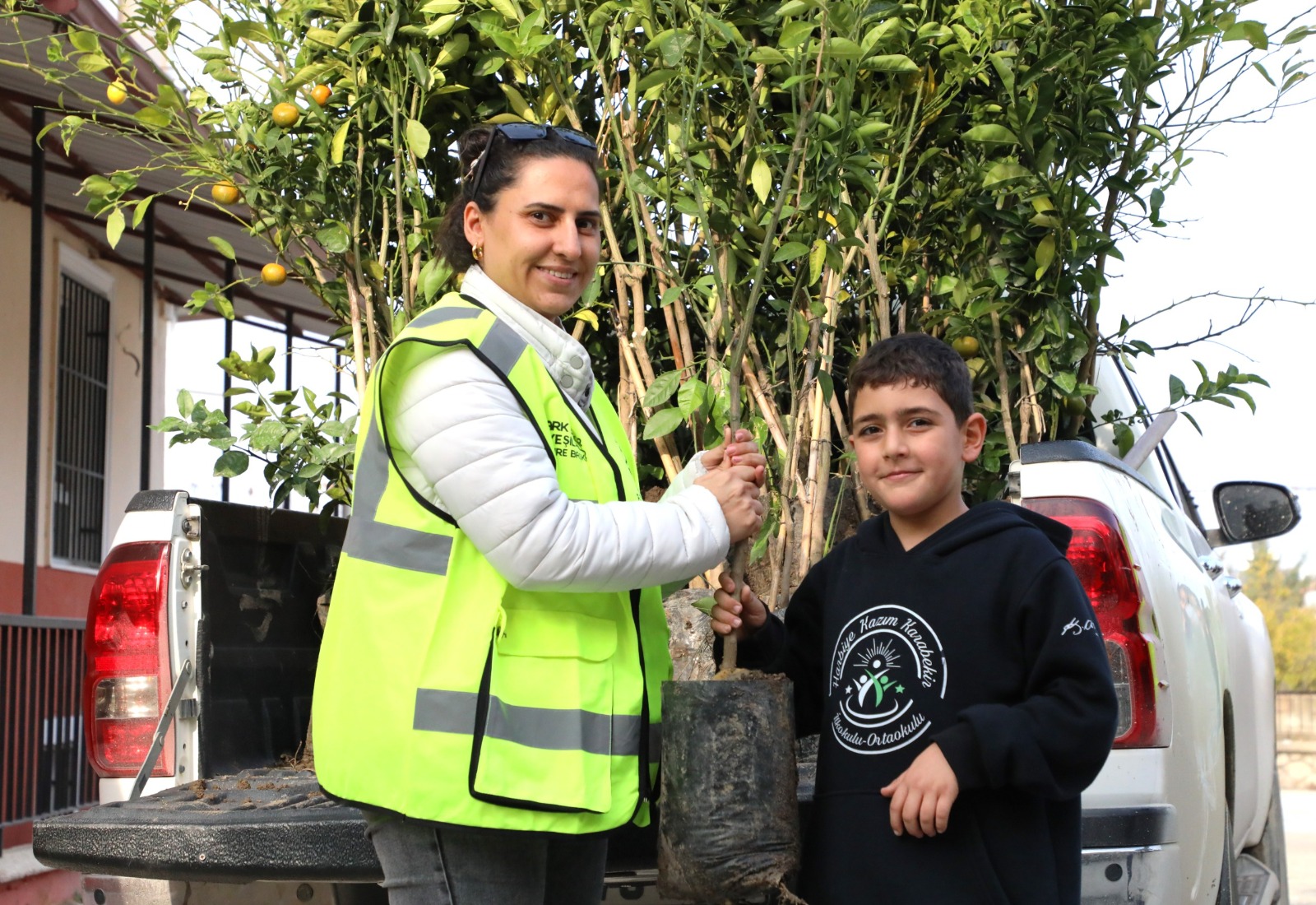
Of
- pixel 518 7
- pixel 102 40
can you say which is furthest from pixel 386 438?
pixel 102 40

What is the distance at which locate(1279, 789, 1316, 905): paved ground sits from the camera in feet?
25.5

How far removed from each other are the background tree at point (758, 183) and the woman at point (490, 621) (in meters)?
1.19

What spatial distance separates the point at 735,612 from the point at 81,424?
31.5 feet

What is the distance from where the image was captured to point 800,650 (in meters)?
2.31

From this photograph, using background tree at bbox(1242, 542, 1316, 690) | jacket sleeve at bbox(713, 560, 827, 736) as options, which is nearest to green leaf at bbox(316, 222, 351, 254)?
Result: jacket sleeve at bbox(713, 560, 827, 736)

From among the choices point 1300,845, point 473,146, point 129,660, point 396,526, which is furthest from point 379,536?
point 1300,845

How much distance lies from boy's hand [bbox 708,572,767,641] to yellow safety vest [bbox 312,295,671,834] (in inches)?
8.7

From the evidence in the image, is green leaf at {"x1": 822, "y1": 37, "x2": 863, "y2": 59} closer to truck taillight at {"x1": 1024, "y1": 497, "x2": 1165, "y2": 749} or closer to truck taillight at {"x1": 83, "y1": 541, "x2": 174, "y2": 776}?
truck taillight at {"x1": 1024, "y1": 497, "x2": 1165, "y2": 749}

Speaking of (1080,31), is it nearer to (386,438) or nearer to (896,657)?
(896,657)

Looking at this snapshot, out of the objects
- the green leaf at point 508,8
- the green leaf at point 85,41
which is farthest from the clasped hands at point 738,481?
the green leaf at point 85,41

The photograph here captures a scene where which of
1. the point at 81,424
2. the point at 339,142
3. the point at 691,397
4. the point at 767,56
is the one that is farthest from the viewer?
the point at 81,424

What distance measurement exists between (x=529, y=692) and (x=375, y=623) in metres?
0.23

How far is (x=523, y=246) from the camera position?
81.0 inches

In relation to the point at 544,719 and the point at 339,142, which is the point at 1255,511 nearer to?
the point at 339,142
